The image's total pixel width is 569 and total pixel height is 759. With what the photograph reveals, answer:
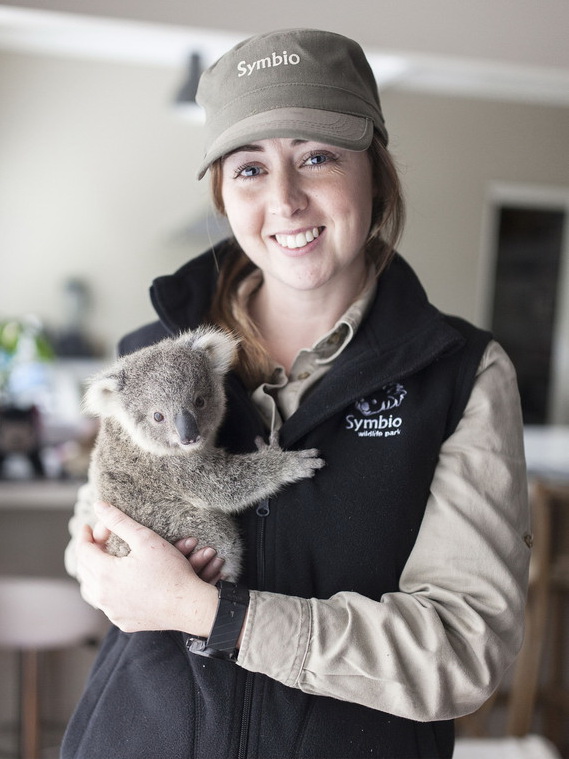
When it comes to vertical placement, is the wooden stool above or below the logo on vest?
below

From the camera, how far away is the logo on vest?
1208 millimetres

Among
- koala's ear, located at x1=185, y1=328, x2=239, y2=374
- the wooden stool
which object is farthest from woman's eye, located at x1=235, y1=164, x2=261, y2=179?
the wooden stool

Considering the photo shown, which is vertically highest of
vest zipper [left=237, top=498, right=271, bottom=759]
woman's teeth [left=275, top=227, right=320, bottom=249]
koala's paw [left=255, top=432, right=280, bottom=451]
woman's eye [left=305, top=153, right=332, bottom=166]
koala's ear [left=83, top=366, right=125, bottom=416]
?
woman's eye [left=305, top=153, right=332, bottom=166]

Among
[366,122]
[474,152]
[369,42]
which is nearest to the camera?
[366,122]

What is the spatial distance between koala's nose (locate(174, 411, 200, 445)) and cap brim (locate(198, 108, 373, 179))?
17.3 inches

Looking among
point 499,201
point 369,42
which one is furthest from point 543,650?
point 499,201

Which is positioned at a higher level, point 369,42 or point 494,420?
point 369,42

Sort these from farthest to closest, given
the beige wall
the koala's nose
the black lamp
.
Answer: the beige wall < the black lamp < the koala's nose

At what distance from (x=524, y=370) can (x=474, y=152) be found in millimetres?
1759

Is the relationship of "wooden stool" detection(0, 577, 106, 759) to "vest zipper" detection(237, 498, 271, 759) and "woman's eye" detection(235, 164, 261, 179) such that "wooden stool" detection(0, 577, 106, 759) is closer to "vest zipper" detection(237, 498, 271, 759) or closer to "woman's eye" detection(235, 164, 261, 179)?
"vest zipper" detection(237, 498, 271, 759)

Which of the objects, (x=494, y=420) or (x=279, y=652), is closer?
(x=279, y=652)

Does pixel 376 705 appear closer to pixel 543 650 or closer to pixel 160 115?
pixel 543 650

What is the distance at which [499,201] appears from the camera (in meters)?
5.98

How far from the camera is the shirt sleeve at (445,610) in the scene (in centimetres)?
105
